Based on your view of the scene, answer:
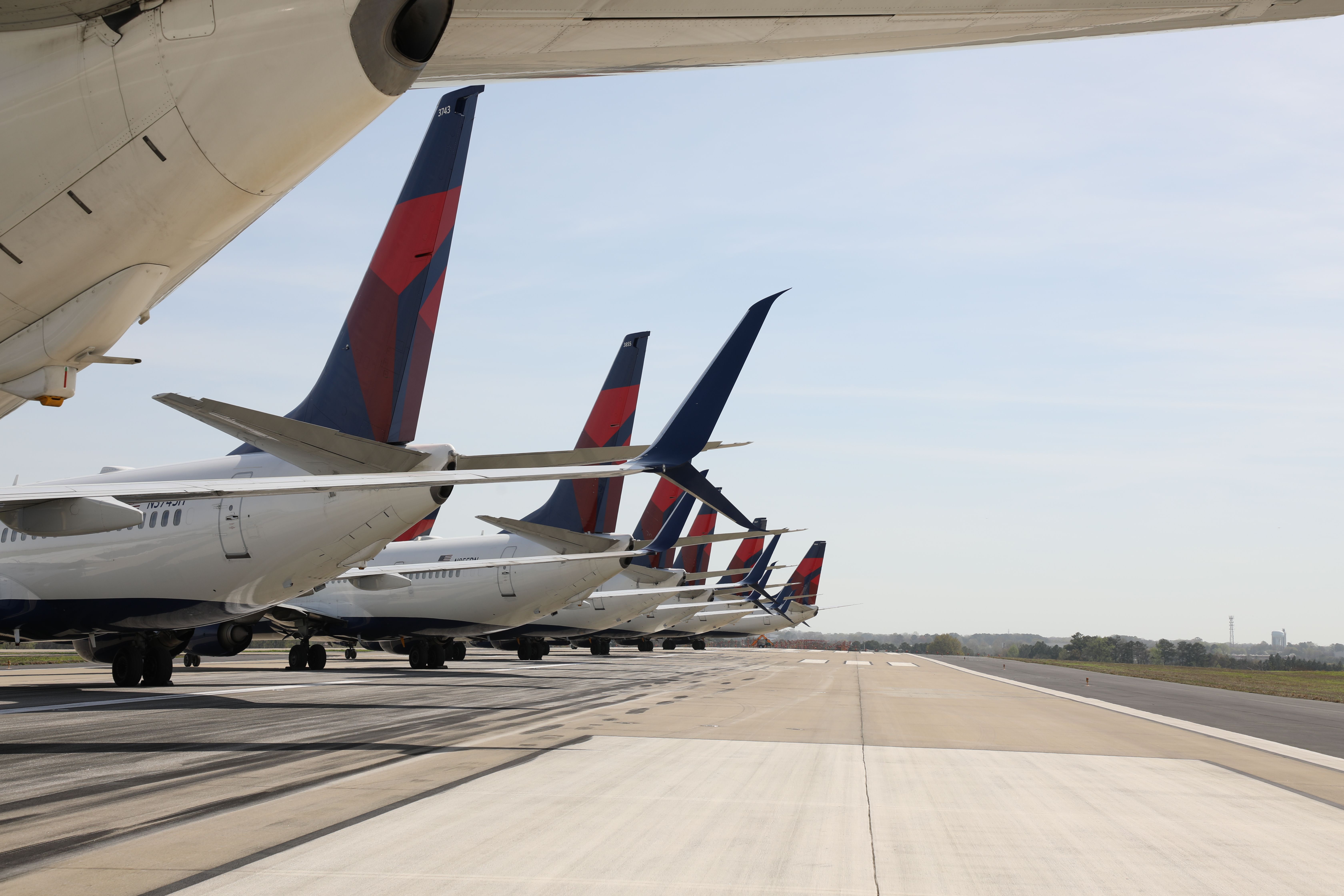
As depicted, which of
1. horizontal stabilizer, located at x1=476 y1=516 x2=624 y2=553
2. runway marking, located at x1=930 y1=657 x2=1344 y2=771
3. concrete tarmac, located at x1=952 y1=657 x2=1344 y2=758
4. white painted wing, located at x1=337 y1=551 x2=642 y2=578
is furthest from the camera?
horizontal stabilizer, located at x1=476 y1=516 x2=624 y2=553

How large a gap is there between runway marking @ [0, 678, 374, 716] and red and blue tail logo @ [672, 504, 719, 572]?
3997 cm

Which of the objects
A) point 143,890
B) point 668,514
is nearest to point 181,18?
point 143,890

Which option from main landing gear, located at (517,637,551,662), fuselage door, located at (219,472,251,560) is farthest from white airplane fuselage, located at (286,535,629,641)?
fuselage door, located at (219,472,251,560)

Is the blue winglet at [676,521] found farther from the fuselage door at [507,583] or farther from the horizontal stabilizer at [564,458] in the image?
the horizontal stabilizer at [564,458]

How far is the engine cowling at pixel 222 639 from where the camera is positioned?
23.5 m

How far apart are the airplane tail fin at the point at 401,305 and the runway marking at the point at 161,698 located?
6.50 m

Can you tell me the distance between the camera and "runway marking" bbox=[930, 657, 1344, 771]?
569 inches

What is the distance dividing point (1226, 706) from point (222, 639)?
27.4 m

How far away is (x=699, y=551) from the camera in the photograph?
221ft

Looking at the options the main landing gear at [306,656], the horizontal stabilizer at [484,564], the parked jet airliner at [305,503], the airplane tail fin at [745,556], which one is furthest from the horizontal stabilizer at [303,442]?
the airplane tail fin at [745,556]

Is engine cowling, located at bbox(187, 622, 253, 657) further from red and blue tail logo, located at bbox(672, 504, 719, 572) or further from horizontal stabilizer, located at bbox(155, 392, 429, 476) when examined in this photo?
red and blue tail logo, located at bbox(672, 504, 719, 572)

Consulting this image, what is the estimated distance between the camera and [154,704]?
17.9 meters

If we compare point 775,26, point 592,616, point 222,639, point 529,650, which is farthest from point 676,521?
point 775,26

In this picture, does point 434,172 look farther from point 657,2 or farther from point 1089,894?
point 1089,894
